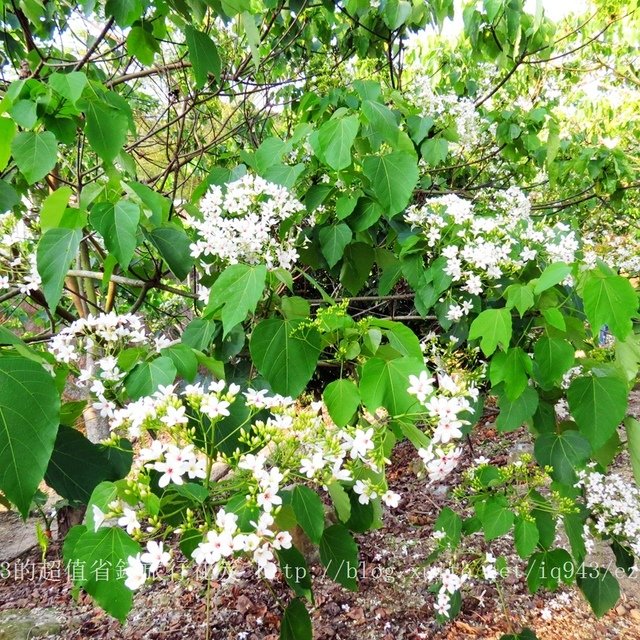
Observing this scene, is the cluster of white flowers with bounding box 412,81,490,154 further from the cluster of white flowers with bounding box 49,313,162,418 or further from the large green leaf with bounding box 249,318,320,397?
the cluster of white flowers with bounding box 49,313,162,418

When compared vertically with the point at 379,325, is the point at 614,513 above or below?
below

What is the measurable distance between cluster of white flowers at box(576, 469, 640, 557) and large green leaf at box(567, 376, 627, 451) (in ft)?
2.31

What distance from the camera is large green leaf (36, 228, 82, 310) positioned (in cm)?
98

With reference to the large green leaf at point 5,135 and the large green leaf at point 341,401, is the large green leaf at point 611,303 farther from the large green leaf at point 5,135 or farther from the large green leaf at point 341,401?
the large green leaf at point 5,135

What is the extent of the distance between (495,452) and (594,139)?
331 centimetres

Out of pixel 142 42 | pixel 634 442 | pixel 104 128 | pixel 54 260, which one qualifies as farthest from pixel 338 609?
pixel 142 42

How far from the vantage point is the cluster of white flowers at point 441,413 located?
0.78 m

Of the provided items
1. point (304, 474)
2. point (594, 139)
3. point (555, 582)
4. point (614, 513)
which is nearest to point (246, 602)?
point (555, 582)

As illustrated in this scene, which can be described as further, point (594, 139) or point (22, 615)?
point (594, 139)

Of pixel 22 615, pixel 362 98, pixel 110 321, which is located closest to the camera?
pixel 110 321

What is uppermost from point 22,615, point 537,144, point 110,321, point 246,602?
point 537,144

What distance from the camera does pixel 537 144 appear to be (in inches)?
86.0

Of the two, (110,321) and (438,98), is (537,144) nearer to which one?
(438,98)

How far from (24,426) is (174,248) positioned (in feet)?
2.24
